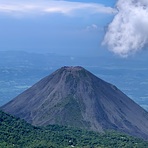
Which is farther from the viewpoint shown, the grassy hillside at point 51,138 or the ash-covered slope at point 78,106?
the ash-covered slope at point 78,106

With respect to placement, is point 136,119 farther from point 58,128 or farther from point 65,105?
point 58,128

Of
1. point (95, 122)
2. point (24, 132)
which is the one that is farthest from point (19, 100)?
point (24, 132)

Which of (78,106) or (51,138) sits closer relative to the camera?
(51,138)

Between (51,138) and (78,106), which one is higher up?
(78,106)

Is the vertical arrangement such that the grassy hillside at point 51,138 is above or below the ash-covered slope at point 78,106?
below
